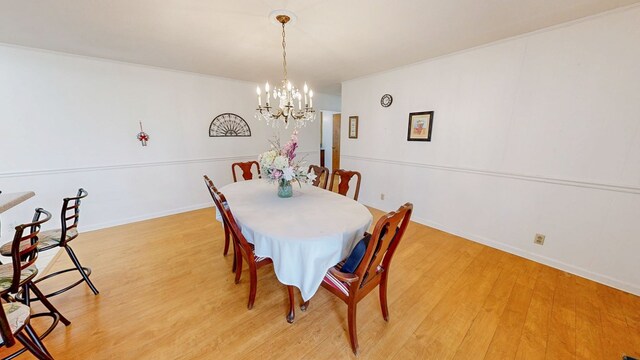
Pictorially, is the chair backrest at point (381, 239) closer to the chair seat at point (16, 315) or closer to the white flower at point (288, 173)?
the white flower at point (288, 173)

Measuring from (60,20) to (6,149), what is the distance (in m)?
1.81

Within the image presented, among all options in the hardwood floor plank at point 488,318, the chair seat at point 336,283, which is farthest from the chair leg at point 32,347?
the hardwood floor plank at point 488,318

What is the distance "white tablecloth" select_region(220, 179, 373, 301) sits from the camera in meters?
1.36

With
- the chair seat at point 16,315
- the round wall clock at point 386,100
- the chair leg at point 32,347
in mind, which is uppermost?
the round wall clock at point 386,100

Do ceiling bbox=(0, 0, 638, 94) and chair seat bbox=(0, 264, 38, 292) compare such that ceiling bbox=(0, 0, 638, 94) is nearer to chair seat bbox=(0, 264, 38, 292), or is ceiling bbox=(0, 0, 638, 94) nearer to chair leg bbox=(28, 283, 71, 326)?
chair seat bbox=(0, 264, 38, 292)

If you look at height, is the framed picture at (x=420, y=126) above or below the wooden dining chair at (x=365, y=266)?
above

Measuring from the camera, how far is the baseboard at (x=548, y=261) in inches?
77.2

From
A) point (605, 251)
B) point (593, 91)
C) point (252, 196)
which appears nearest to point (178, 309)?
point (252, 196)

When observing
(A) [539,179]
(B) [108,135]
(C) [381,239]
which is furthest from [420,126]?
(B) [108,135]

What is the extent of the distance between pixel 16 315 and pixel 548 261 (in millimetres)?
4047

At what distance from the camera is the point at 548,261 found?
Result: 2.30 m

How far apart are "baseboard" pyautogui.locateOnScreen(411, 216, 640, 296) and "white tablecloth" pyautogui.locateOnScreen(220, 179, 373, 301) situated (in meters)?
1.94

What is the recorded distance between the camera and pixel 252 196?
7.14 feet

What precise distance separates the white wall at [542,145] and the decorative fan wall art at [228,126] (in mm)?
2864
